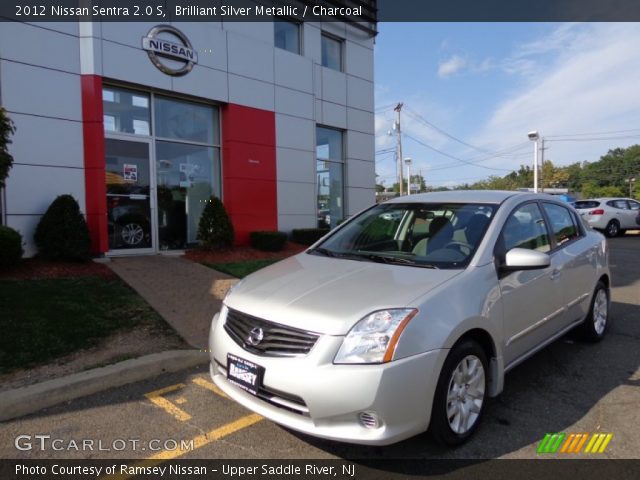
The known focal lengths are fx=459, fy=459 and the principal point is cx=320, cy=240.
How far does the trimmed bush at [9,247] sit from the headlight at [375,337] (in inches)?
255

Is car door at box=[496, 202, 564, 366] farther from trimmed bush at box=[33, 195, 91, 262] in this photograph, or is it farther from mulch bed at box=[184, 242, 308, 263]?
trimmed bush at box=[33, 195, 91, 262]

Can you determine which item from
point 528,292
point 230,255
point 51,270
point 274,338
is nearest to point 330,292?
point 274,338

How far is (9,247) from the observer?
6.91m

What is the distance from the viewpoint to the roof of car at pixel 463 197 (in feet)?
12.9

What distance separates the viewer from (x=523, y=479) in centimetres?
260

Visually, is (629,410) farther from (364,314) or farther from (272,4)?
(272,4)

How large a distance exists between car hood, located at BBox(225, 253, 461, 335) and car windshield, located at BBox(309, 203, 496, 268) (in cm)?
22

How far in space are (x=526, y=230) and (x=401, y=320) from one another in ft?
6.31

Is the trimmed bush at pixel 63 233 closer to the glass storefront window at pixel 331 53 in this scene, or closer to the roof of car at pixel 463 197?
the roof of car at pixel 463 197

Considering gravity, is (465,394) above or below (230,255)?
below

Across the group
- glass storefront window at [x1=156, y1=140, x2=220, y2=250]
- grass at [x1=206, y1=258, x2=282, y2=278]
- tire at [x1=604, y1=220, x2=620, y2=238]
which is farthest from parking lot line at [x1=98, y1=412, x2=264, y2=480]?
tire at [x1=604, y1=220, x2=620, y2=238]

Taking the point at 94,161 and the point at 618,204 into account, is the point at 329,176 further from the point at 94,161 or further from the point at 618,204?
the point at 618,204

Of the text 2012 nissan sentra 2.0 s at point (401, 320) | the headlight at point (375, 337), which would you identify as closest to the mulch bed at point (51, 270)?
the text 2012 nissan sentra 2.0 s at point (401, 320)

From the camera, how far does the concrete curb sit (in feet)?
11.4
